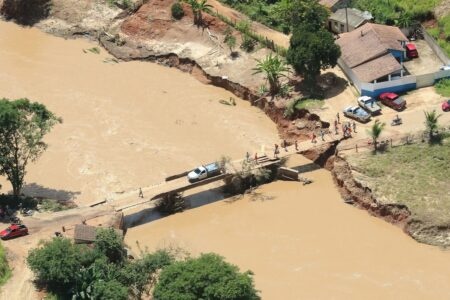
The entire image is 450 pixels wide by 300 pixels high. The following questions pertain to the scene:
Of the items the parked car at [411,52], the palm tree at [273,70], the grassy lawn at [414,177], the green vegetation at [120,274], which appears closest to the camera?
the green vegetation at [120,274]

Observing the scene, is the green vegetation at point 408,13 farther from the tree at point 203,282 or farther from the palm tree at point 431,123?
the tree at point 203,282

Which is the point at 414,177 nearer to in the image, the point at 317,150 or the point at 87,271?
the point at 317,150

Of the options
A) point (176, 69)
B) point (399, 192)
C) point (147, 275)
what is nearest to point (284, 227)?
point (399, 192)

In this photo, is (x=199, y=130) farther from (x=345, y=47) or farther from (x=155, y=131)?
(x=345, y=47)

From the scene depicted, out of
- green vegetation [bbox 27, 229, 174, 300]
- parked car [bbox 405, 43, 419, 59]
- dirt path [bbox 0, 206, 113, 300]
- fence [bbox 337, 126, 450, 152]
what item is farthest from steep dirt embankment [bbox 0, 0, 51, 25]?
green vegetation [bbox 27, 229, 174, 300]

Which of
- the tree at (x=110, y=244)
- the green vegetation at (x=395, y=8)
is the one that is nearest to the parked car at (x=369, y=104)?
the green vegetation at (x=395, y=8)

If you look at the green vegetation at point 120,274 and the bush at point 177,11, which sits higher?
the bush at point 177,11

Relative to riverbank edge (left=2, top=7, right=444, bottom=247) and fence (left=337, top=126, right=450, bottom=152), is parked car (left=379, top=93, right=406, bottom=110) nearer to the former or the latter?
fence (left=337, top=126, right=450, bottom=152)
